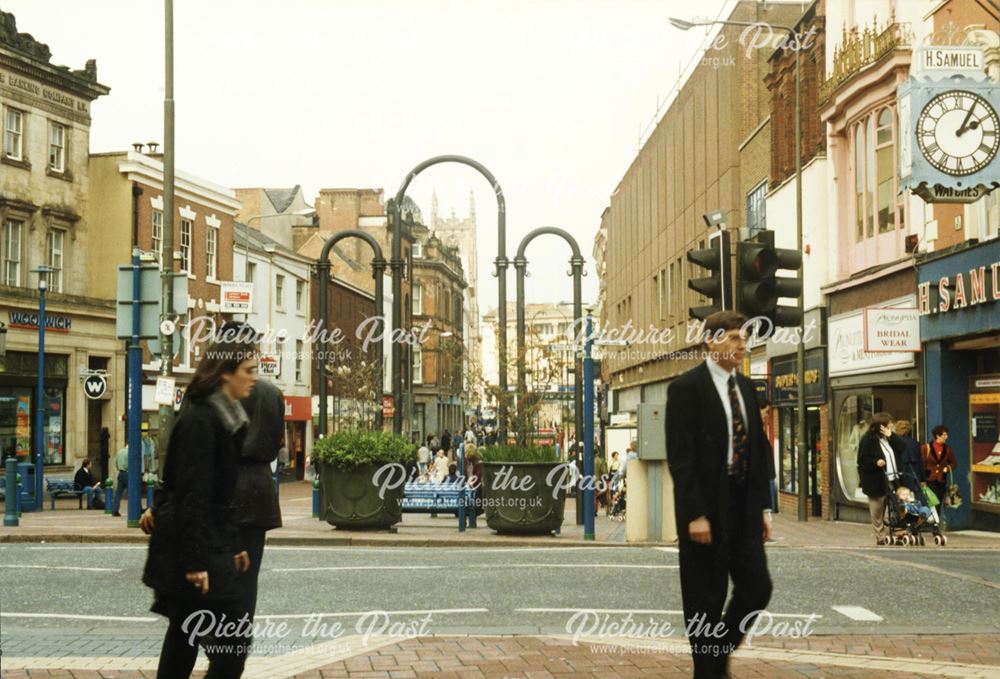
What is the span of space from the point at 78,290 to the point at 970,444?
2628 cm

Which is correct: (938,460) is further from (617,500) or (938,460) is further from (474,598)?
(474,598)

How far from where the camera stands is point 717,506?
6.08m

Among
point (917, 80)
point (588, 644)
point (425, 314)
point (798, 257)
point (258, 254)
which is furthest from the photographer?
point (425, 314)

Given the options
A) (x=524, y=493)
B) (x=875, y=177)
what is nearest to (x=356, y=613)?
(x=524, y=493)

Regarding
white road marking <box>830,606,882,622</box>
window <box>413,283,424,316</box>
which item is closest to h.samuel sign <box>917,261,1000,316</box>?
white road marking <box>830,606,882,622</box>

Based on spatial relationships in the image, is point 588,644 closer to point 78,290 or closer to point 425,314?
point 78,290

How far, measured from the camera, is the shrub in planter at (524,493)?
1911cm

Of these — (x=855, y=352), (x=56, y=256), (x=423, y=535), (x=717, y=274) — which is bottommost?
(x=423, y=535)

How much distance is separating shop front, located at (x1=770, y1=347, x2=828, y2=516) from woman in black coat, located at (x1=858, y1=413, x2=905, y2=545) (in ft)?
30.0

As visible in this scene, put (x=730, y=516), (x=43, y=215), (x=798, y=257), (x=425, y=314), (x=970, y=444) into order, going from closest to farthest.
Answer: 1. (x=730, y=516)
2. (x=798, y=257)
3. (x=970, y=444)
4. (x=43, y=215)
5. (x=425, y=314)

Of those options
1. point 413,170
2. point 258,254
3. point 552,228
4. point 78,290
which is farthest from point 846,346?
point 258,254

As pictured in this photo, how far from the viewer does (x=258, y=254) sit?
2026 inches

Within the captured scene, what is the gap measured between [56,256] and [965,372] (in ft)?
85.7

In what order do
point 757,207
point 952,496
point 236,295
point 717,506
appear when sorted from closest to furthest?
point 717,506, point 952,496, point 236,295, point 757,207
